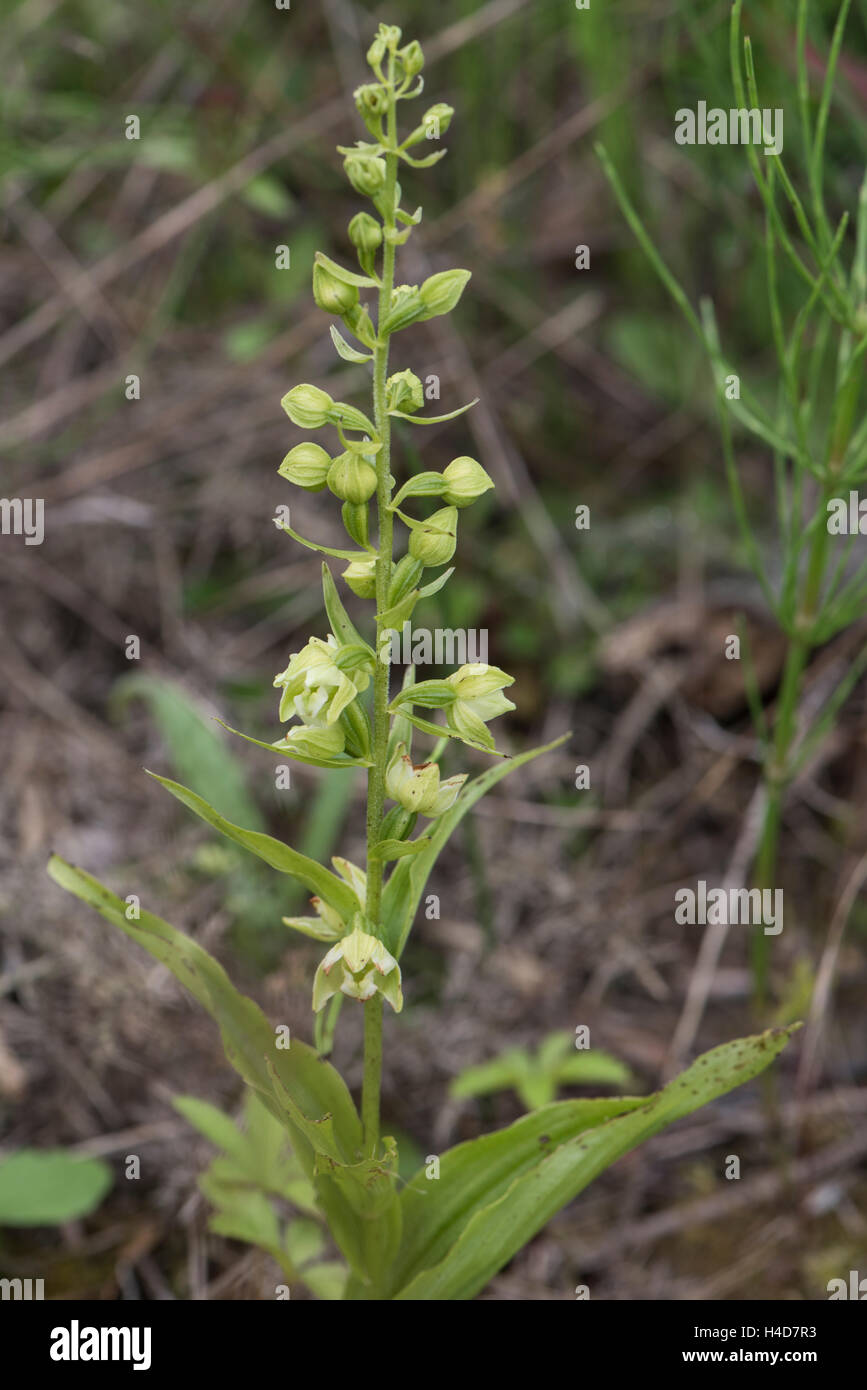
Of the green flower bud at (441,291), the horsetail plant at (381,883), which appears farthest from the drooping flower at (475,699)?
the green flower bud at (441,291)

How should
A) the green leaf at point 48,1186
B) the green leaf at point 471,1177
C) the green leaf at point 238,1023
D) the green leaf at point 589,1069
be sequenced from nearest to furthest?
the green leaf at point 238,1023, the green leaf at point 471,1177, the green leaf at point 48,1186, the green leaf at point 589,1069

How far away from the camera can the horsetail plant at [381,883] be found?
1670 millimetres

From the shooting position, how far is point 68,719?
3668mm

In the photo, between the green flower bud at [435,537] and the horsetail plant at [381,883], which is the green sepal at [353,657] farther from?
the green flower bud at [435,537]

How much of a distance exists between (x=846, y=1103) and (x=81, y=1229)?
6.43 ft

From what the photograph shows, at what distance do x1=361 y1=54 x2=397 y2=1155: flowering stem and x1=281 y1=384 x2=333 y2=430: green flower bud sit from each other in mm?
80

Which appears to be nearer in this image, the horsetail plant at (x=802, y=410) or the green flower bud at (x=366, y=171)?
the green flower bud at (x=366, y=171)

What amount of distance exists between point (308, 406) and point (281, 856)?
687 millimetres

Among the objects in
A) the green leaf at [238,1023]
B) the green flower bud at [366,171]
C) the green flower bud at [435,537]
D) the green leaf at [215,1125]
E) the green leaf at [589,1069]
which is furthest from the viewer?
the green leaf at [589,1069]

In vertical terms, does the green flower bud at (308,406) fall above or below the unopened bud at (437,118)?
below

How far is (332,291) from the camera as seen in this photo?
64.4 inches

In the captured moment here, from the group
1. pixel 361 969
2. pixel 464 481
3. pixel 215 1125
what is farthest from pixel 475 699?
pixel 215 1125

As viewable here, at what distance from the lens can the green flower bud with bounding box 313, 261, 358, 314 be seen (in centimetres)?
163

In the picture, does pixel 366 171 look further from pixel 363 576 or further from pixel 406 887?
pixel 406 887
